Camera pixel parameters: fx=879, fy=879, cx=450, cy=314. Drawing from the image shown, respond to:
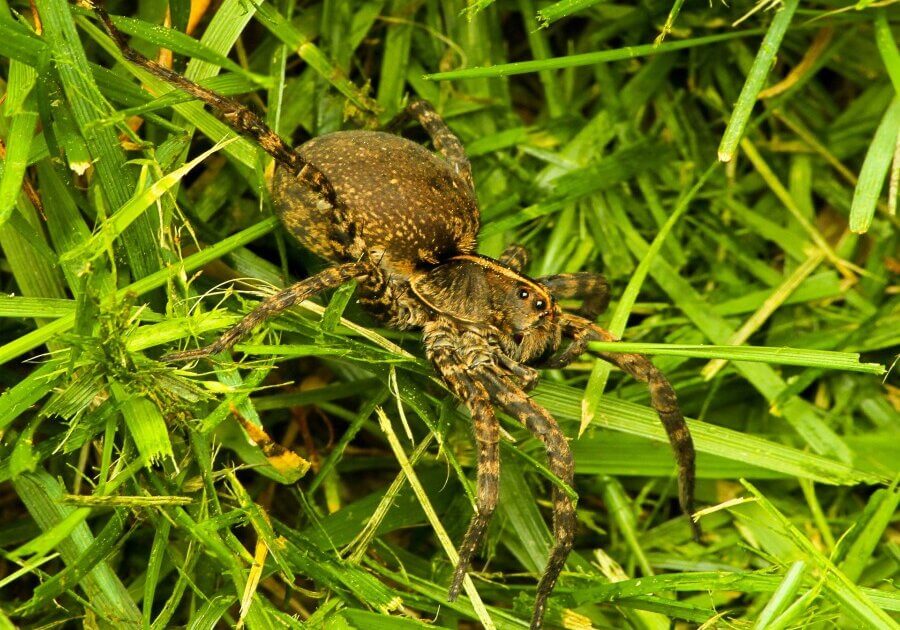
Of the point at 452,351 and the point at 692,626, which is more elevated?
the point at 452,351

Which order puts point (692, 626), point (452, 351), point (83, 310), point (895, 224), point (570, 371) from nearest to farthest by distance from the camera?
1. point (83, 310)
2. point (452, 351)
3. point (692, 626)
4. point (570, 371)
5. point (895, 224)

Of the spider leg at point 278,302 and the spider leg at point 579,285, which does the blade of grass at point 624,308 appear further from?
the spider leg at point 278,302

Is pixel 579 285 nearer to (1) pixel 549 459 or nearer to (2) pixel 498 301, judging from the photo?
(2) pixel 498 301

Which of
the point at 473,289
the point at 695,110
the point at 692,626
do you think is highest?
the point at 695,110

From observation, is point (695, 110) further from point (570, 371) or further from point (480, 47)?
point (570, 371)

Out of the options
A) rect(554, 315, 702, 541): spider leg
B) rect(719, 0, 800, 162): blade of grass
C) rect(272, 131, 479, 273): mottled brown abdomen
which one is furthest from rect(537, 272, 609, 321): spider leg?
rect(719, 0, 800, 162): blade of grass

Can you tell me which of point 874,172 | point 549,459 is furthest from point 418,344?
point 874,172

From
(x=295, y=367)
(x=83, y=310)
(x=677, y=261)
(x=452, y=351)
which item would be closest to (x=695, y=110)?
(x=677, y=261)
